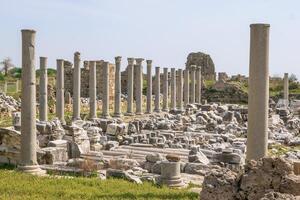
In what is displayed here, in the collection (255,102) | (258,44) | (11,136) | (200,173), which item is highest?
(258,44)

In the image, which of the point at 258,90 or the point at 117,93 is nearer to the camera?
the point at 258,90

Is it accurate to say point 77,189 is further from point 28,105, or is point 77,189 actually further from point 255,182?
point 255,182

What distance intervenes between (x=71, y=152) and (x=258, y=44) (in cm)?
771

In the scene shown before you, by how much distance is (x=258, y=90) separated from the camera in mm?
11539

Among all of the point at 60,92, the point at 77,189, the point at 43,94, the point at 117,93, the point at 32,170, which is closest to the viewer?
the point at 77,189

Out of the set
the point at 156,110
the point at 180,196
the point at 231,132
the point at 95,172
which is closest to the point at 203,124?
the point at 231,132

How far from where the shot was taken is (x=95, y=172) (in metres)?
13.6

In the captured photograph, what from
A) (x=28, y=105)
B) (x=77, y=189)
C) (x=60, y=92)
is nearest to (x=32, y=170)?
(x=28, y=105)

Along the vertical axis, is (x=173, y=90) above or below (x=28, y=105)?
above

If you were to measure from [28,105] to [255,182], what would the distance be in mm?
7376

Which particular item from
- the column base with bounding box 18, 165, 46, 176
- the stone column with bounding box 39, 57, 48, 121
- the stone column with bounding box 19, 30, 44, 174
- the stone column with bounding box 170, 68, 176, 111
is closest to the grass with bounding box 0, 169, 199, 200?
the column base with bounding box 18, 165, 46, 176

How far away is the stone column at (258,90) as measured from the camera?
1148cm

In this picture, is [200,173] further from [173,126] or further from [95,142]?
[173,126]

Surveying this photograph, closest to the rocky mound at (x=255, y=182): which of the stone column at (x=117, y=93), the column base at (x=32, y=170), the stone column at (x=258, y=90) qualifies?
the stone column at (x=258, y=90)
